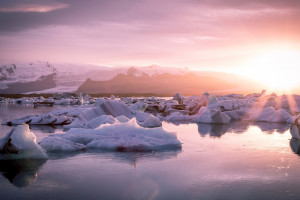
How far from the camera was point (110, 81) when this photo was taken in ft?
389

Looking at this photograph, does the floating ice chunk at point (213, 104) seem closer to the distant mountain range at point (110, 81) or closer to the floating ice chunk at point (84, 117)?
the floating ice chunk at point (84, 117)

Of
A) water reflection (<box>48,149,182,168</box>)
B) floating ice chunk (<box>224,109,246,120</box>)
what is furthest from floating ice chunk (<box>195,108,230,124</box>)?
water reflection (<box>48,149,182,168</box>)

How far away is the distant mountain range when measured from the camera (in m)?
115

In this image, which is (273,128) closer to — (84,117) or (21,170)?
(84,117)

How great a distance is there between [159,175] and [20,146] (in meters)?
3.30

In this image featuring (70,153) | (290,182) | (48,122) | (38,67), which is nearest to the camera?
(290,182)

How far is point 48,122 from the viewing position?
47.5 feet

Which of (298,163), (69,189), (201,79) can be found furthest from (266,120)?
(201,79)

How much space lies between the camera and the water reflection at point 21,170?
4.96m

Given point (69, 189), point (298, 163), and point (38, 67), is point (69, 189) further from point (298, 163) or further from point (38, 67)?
point (38, 67)

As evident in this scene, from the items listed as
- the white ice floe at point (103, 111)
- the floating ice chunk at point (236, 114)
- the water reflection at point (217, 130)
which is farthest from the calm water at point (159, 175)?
the floating ice chunk at point (236, 114)

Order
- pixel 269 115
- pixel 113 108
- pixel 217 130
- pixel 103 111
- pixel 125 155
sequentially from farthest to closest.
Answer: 1. pixel 269 115
2. pixel 113 108
3. pixel 103 111
4. pixel 217 130
5. pixel 125 155

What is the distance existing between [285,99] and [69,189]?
70.2ft

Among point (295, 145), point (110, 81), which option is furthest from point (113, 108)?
point (110, 81)
